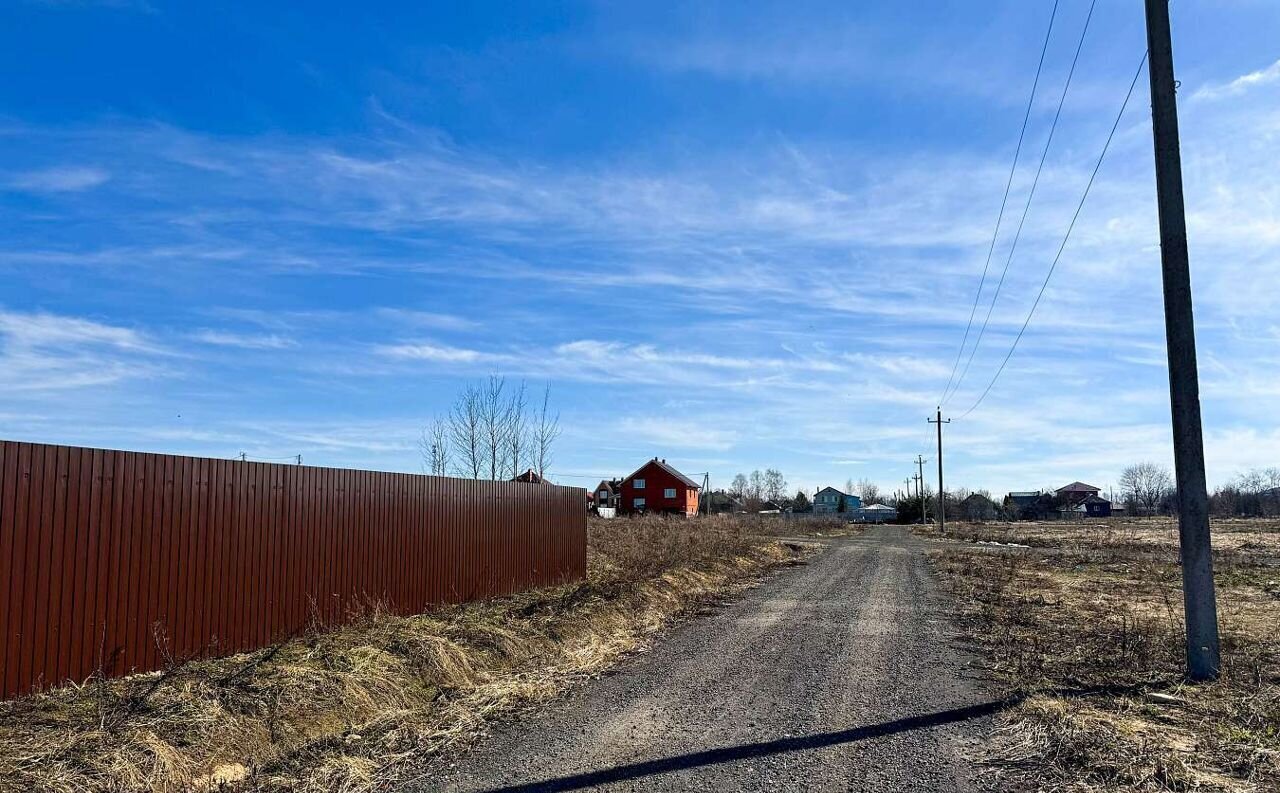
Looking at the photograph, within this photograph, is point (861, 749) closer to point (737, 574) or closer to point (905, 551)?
point (737, 574)

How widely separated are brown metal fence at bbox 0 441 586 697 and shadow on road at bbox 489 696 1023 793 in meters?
4.11

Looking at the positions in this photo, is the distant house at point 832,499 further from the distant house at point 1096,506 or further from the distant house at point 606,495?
the distant house at point 606,495

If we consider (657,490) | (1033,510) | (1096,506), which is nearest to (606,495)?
(657,490)

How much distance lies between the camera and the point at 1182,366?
817cm

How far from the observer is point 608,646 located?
1025 centimetres

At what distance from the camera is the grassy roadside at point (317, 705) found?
528cm

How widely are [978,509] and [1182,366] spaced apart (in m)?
87.3

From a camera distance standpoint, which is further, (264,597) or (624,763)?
(264,597)

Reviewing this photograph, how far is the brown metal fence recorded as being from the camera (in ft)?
21.9

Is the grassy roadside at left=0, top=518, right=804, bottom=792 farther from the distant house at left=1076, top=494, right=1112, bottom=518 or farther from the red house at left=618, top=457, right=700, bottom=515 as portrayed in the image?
the distant house at left=1076, top=494, right=1112, bottom=518

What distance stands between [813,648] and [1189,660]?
3.85m

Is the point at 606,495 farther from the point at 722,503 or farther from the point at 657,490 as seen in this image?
the point at 722,503

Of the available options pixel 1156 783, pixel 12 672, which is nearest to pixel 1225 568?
pixel 1156 783

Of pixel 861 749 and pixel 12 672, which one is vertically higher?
pixel 12 672
